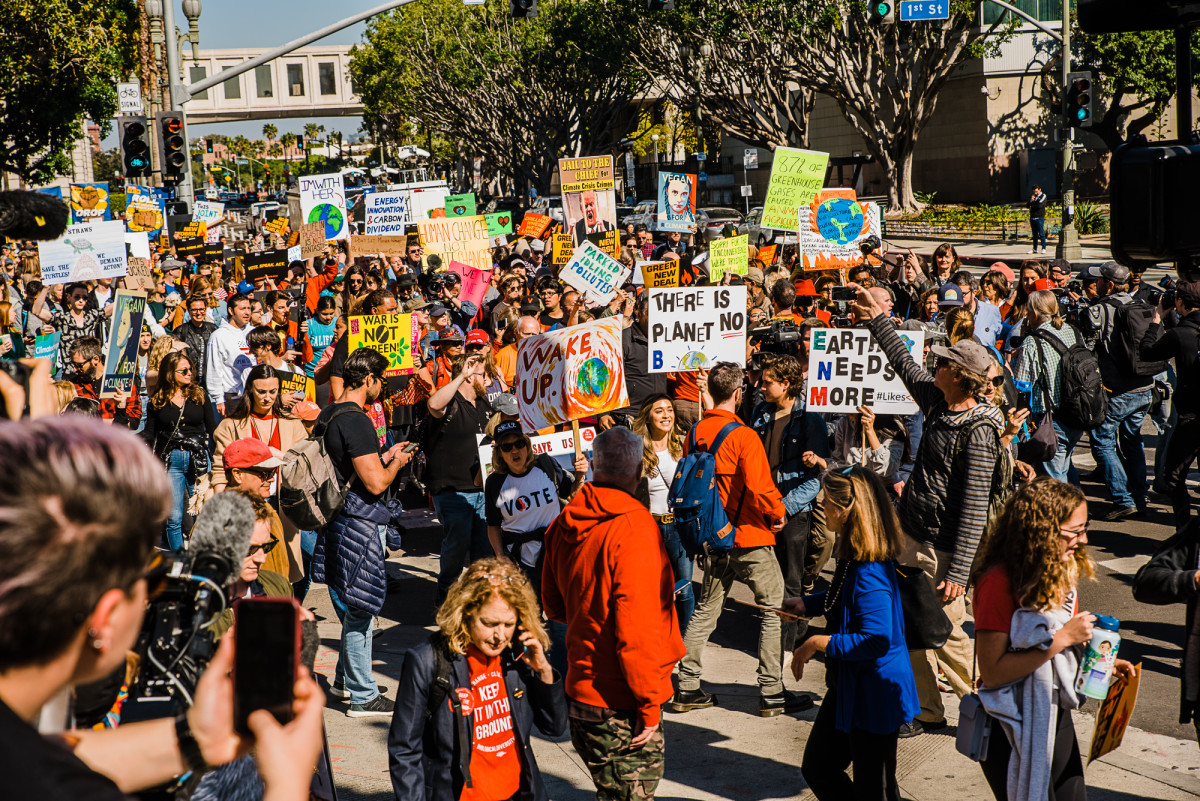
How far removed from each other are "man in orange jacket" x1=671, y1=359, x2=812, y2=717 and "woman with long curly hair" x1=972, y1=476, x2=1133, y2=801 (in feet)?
7.11

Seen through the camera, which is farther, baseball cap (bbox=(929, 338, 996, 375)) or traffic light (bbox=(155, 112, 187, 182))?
traffic light (bbox=(155, 112, 187, 182))

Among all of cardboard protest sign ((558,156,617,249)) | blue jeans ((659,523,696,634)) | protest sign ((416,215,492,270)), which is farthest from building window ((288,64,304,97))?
blue jeans ((659,523,696,634))

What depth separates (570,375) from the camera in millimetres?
7141

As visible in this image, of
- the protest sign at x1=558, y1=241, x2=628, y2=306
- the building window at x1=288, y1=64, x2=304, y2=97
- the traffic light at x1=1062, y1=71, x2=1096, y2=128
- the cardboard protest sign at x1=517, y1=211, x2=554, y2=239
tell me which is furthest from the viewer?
the building window at x1=288, y1=64, x2=304, y2=97

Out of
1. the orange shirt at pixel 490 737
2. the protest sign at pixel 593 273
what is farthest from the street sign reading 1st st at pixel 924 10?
the orange shirt at pixel 490 737

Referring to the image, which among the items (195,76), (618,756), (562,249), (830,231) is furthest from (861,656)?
(195,76)

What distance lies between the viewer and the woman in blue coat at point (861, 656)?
4188mm

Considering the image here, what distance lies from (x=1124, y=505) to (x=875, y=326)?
4054 mm

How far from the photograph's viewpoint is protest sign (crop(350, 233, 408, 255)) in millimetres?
17969

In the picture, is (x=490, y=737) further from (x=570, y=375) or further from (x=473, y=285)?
(x=473, y=285)

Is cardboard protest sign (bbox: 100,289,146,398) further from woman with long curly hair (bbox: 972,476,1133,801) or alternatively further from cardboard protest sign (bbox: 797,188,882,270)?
cardboard protest sign (bbox: 797,188,882,270)

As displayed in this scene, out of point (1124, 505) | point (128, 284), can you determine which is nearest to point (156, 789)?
point (1124, 505)

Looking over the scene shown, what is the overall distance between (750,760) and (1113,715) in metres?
2.02

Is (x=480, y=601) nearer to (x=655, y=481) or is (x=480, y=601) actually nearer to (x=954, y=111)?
(x=655, y=481)
